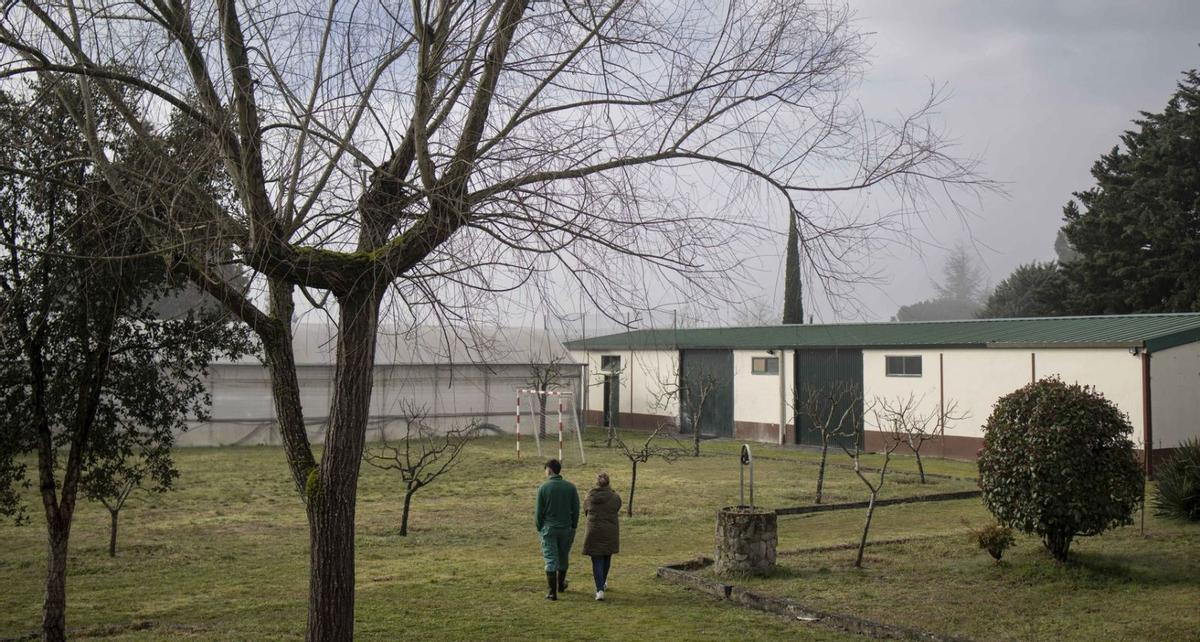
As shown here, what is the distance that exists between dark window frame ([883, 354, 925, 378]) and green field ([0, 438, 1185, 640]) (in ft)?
24.8

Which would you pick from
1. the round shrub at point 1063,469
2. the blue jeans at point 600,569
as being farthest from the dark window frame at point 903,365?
the blue jeans at point 600,569

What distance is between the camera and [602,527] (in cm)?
992

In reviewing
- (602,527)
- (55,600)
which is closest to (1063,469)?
(602,527)

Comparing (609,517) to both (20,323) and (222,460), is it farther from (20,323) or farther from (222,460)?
(222,460)

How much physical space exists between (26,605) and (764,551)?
722 cm

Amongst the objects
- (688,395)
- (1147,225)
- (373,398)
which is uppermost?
(1147,225)

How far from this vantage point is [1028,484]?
1012 cm

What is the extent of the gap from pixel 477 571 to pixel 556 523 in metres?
1.98

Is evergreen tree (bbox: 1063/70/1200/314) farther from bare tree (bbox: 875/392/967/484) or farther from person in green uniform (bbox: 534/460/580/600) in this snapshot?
person in green uniform (bbox: 534/460/580/600)

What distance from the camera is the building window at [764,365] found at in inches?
Answer: 1192

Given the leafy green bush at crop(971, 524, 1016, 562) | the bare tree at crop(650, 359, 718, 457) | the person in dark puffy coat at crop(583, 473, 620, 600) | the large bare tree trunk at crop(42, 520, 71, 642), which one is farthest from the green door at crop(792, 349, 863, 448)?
the large bare tree trunk at crop(42, 520, 71, 642)

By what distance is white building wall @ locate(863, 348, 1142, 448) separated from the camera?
20516 mm

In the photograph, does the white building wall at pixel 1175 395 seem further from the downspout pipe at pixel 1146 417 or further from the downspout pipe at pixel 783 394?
the downspout pipe at pixel 783 394

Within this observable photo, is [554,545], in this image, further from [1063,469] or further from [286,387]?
[1063,469]
